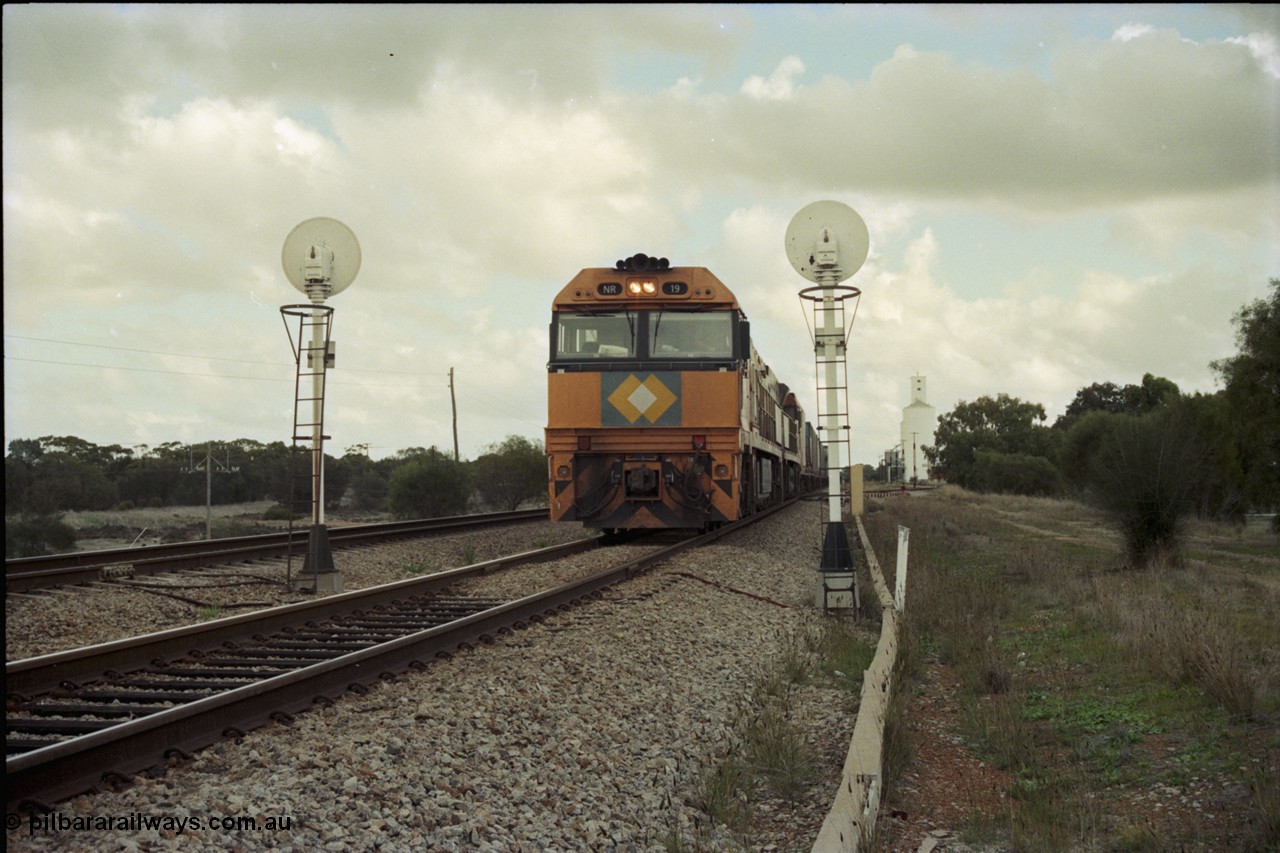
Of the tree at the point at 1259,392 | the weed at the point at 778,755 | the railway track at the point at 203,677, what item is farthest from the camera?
the tree at the point at 1259,392

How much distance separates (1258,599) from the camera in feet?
42.3


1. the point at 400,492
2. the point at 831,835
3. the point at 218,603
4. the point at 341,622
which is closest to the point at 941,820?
the point at 831,835

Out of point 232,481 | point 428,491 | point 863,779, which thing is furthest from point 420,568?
point 232,481

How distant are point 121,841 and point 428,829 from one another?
3.89ft

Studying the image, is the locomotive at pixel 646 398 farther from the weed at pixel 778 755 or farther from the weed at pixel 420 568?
the weed at pixel 778 755

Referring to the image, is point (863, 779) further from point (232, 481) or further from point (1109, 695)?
point (232, 481)

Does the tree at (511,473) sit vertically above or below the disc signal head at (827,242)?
below

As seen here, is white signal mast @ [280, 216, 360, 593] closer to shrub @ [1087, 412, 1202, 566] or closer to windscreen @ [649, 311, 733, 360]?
windscreen @ [649, 311, 733, 360]

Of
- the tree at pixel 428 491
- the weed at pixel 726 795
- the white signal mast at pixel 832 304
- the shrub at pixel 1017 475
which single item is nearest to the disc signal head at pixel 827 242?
the white signal mast at pixel 832 304

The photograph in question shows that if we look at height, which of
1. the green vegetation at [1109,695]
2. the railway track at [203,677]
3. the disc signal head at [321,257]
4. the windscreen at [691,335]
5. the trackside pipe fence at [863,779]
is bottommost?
the green vegetation at [1109,695]

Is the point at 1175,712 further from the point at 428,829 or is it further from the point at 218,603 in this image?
the point at 218,603

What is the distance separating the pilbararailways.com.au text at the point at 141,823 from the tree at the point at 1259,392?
1226 inches

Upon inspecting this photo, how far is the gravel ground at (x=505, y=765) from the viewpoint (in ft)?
14.9

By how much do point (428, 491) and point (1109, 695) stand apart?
31.8m
